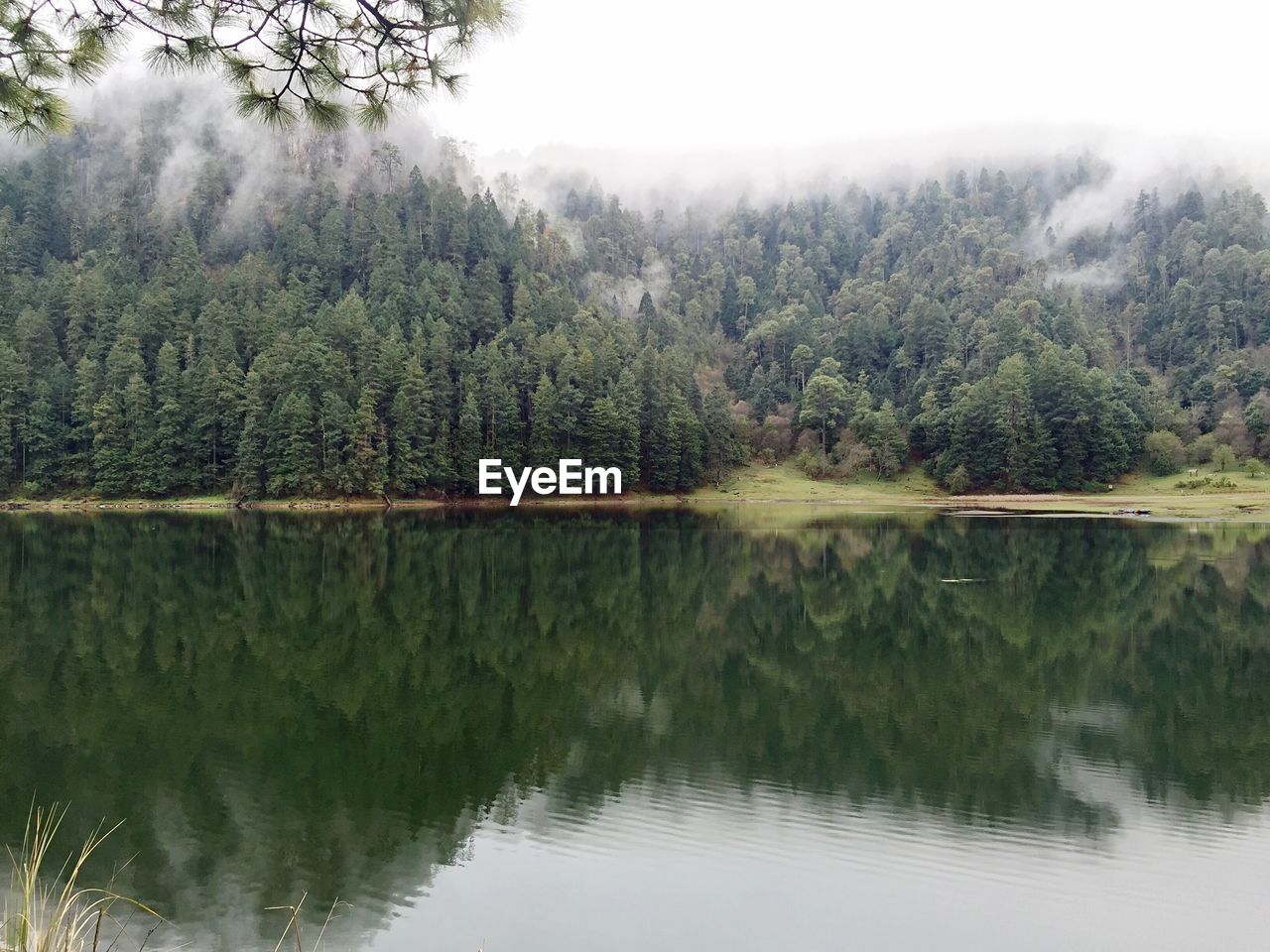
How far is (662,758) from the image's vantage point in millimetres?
13953

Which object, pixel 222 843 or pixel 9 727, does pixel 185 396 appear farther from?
pixel 222 843

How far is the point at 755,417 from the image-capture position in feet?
389

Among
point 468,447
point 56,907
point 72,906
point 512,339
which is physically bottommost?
point 72,906

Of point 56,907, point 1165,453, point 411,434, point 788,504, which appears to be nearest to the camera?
point 56,907

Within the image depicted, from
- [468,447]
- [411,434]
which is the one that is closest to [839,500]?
[468,447]

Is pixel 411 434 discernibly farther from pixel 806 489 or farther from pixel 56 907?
pixel 56 907

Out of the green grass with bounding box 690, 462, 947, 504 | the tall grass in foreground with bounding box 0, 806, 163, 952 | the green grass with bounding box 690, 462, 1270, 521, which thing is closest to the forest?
the green grass with bounding box 690, 462, 947, 504

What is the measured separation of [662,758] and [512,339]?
88.4 metres

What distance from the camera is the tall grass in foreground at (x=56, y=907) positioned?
5.26 metres

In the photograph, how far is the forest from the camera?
81062mm

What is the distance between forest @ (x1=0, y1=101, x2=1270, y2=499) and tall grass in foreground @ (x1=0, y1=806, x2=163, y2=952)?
6955cm

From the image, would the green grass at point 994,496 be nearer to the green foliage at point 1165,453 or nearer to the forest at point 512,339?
the green foliage at point 1165,453

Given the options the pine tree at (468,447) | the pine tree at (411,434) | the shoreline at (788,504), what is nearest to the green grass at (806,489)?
the shoreline at (788,504)

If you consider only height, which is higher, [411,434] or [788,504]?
[411,434]
